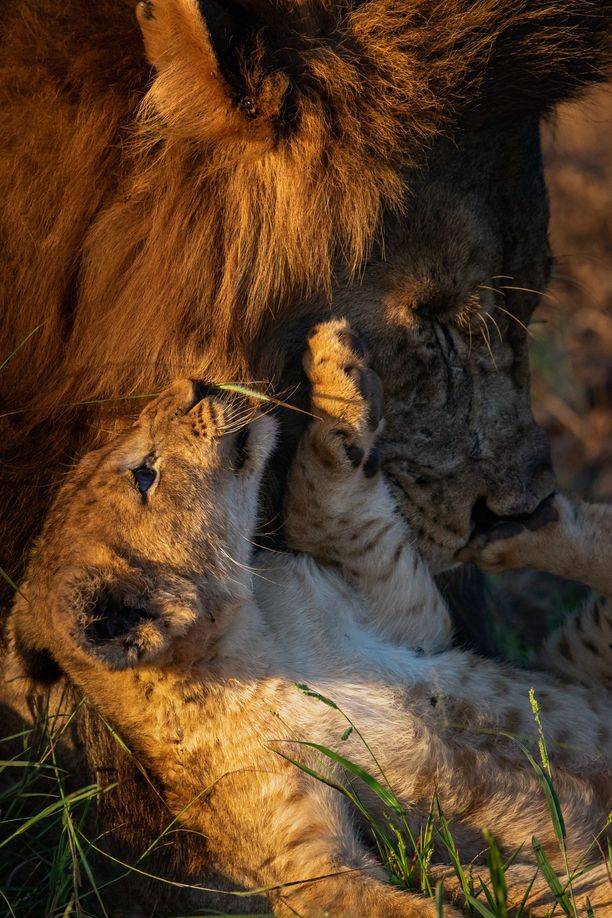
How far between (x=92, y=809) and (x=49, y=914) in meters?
0.27

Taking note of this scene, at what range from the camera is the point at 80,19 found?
2.26 meters

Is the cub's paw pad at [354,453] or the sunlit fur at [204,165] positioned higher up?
the sunlit fur at [204,165]

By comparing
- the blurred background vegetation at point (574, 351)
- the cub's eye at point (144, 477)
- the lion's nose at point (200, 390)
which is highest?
the lion's nose at point (200, 390)

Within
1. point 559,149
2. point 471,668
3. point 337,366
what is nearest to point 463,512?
point 471,668

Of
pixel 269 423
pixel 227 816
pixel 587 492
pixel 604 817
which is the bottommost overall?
pixel 587 492

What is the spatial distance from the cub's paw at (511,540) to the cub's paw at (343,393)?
419 millimetres

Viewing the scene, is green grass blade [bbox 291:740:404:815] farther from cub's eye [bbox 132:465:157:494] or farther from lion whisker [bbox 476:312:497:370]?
lion whisker [bbox 476:312:497:370]

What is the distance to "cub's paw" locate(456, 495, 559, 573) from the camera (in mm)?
2791

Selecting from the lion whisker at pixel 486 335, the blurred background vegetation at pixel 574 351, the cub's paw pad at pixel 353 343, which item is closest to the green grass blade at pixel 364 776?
the cub's paw pad at pixel 353 343

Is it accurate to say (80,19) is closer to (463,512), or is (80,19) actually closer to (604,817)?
(463,512)

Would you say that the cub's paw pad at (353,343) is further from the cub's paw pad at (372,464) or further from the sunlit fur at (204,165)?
the cub's paw pad at (372,464)

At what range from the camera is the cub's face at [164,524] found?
7.27 feet

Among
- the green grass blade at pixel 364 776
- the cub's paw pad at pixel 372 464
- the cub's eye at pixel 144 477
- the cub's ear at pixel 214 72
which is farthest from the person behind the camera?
the cub's paw pad at pixel 372 464

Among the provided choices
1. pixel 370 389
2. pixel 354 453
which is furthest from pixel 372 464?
pixel 370 389
